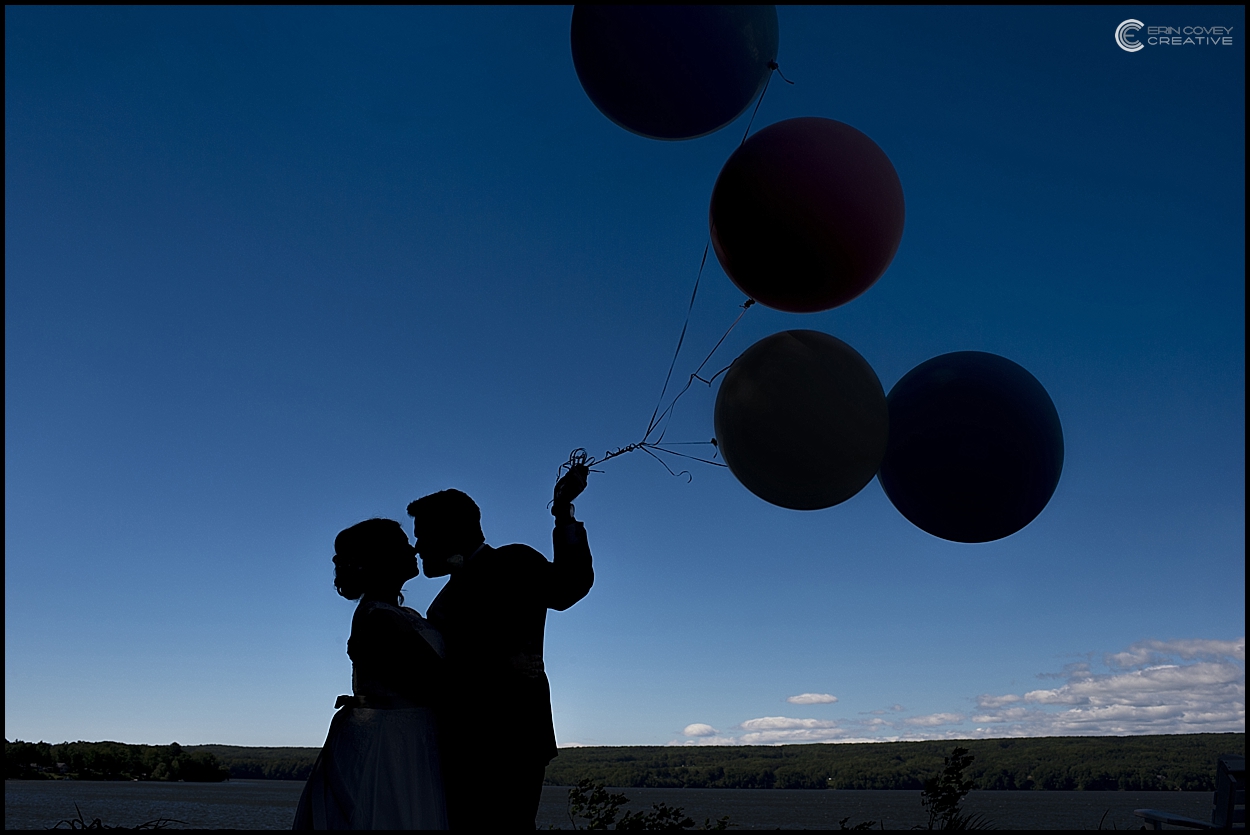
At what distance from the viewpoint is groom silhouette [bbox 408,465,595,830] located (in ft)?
9.40

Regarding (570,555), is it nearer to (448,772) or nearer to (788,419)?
(448,772)

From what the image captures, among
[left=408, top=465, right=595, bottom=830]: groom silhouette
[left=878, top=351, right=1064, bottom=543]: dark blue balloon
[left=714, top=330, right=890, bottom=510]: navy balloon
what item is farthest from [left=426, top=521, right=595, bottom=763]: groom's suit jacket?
[left=878, top=351, right=1064, bottom=543]: dark blue balloon

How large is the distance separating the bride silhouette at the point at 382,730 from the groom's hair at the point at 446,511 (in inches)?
9.6

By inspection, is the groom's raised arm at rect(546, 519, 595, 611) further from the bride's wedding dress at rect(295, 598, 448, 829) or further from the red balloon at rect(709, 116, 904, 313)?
the red balloon at rect(709, 116, 904, 313)

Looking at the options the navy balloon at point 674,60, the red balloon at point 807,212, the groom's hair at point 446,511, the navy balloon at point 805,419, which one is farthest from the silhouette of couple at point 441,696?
the navy balloon at point 674,60

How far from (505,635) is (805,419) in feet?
4.89

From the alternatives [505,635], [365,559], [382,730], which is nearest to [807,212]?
[505,635]

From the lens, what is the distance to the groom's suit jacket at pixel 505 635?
2881mm

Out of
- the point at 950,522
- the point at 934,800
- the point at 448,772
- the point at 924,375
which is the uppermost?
the point at 924,375

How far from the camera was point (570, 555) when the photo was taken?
3.06 m

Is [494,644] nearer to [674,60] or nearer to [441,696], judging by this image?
[441,696]

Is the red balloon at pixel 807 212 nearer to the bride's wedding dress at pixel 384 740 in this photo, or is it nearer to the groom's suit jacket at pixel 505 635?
the groom's suit jacket at pixel 505 635

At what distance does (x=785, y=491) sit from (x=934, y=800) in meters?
3.93

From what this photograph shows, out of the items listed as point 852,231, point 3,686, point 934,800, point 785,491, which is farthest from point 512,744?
point 934,800
